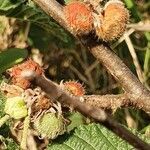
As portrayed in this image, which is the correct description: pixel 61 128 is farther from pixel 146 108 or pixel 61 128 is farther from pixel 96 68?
pixel 96 68

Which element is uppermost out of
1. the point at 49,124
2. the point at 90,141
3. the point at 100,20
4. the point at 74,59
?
the point at 100,20

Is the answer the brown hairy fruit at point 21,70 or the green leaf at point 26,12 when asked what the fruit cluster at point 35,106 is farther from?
the green leaf at point 26,12

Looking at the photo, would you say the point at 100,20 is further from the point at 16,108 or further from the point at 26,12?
the point at 26,12

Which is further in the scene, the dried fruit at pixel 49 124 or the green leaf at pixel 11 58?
the green leaf at pixel 11 58

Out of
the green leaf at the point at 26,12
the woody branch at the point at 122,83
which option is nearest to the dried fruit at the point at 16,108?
the woody branch at the point at 122,83

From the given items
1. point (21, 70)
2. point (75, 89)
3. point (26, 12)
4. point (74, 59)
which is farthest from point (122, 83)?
point (74, 59)

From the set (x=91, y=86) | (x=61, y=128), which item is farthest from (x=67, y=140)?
(x=91, y=86)
